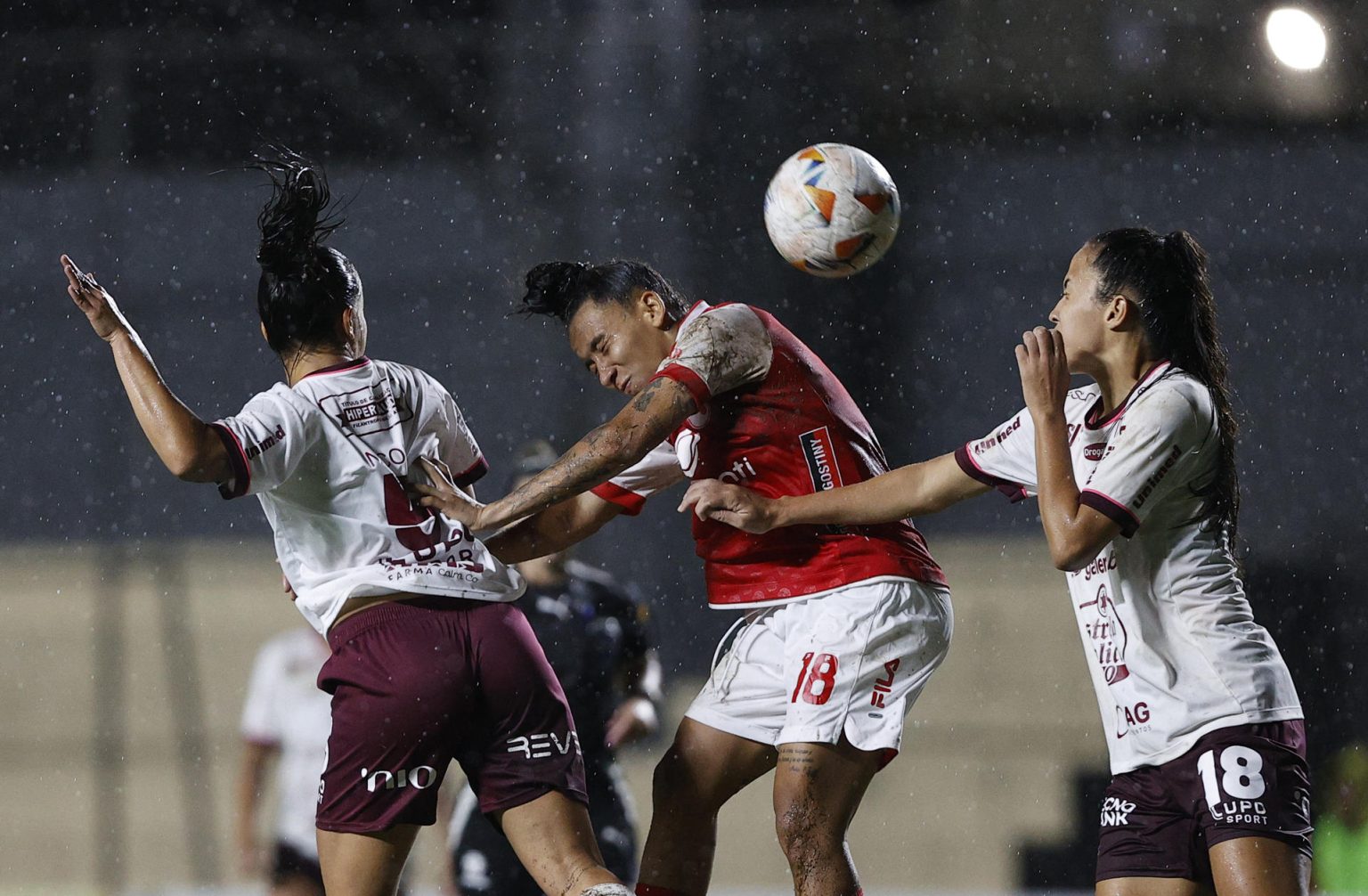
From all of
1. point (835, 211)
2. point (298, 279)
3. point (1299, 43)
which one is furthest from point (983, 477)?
point (1299, 43)

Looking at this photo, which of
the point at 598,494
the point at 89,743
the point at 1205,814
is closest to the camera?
the point at 1205,814

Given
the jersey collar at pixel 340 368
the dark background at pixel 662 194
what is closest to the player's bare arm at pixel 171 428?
the jersey collar at pixel 340 368

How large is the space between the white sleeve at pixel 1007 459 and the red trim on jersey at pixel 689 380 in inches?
18.1

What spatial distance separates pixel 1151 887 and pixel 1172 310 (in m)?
0.88

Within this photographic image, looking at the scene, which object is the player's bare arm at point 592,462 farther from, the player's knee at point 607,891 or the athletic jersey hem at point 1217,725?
the athletic jersey hem at point 1217,725

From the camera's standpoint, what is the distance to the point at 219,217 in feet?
29.8

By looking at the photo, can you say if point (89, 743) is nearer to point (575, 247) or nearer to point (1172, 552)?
point (575, 247)

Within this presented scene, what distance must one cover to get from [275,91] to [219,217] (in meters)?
0.98

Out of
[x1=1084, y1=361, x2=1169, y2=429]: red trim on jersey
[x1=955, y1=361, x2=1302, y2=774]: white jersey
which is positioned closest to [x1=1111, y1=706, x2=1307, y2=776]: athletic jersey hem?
[x1=955, y1=361, x2=1302, y2=774]: white jersey

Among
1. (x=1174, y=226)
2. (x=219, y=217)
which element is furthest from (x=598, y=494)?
(x=219, y=217)

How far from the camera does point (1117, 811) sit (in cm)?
216

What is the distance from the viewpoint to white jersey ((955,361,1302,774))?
6.76 ft

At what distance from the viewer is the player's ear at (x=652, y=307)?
274 centimetres

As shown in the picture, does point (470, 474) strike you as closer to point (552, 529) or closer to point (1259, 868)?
point (552, 529)
